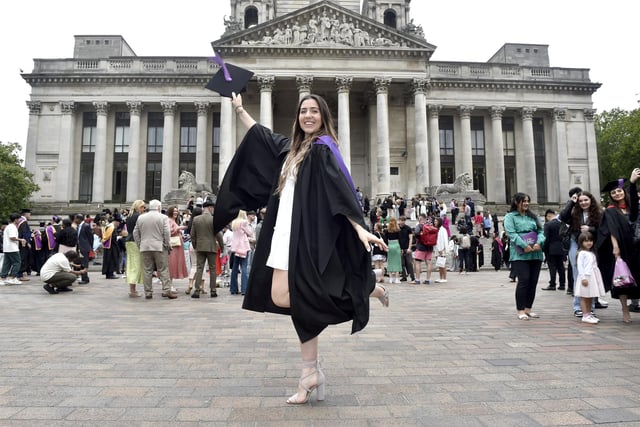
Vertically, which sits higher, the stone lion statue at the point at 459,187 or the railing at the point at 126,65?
the railing at the point at 126,65

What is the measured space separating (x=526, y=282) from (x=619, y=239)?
1.61 m

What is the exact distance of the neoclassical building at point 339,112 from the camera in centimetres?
3688

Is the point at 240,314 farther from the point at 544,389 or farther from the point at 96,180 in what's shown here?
the point at 96,180

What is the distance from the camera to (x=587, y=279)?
729 cm

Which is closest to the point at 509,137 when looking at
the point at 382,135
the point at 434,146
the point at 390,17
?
the point at 434,146

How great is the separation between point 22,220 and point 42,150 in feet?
104

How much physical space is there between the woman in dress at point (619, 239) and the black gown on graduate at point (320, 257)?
561 cm

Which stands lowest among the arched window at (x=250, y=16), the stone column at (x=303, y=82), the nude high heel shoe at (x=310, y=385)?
the nude high heel shoe at (x=310, y=385)

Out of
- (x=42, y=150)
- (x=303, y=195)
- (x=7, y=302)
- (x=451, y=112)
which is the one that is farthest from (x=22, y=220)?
(x=451, y=112)

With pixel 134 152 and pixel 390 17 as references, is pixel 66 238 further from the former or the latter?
pixel 390 17

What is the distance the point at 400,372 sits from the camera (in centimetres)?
432

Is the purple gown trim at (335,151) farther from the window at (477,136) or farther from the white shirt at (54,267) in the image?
the window at (477,136)

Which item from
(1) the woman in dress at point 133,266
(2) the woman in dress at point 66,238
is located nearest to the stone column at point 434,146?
(2) the woman in dress at point 66,238

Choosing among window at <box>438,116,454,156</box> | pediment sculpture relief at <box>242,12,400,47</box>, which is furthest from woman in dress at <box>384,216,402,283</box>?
window at <box>438,116,454,156</box>
